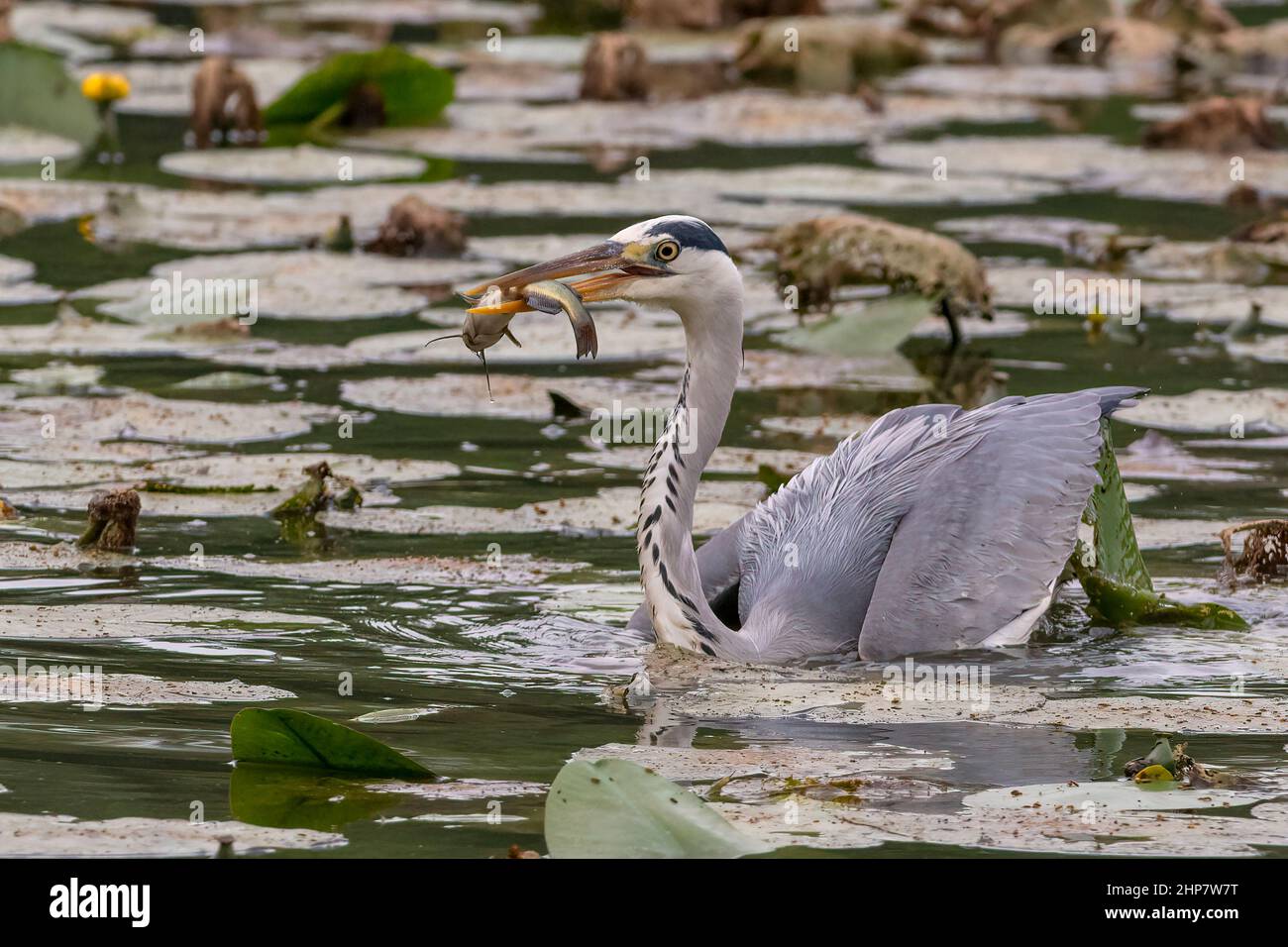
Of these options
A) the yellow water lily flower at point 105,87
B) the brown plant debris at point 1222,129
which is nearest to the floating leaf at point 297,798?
the yellow water lily flower at point 105,87

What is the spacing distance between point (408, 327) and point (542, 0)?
15253mm

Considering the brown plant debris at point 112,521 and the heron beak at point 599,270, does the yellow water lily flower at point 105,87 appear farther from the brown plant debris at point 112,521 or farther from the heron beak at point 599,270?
the heron beak at point 599,270

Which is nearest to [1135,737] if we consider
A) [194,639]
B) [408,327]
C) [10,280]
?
[194,639]

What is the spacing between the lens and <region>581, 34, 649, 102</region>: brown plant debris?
18656 millimetres

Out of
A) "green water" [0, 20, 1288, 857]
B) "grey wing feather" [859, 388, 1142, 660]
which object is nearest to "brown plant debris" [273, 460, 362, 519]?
"green water" [0, 20, 1288, 857]

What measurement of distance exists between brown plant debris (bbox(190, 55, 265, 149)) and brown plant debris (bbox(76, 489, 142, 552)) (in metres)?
9.34

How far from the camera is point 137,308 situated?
11.2 m

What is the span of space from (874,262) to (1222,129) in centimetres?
665

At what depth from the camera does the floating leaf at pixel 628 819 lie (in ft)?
15.5

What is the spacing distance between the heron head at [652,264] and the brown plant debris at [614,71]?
12.4 meters

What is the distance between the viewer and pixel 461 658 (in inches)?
263

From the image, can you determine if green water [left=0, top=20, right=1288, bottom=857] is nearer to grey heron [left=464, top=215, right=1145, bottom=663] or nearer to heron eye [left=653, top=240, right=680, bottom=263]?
grey heron [left=464, top=215, right=1145, bottom=663]

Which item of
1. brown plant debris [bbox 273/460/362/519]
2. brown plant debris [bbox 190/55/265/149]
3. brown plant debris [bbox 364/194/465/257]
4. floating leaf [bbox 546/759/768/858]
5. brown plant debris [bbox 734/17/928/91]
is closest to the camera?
floating leaf [bbox 546/759/768/858]

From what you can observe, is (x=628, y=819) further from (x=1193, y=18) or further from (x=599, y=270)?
(x=1193, y=18)
